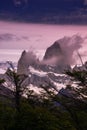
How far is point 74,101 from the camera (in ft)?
145

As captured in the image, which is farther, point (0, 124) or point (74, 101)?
point (0, 124)

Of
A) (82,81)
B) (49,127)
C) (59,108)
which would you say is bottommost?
(49,127)

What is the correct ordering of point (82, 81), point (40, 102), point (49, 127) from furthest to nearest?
point (40, 102), point (49, 127), point (82, 81)

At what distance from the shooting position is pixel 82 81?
42250mm

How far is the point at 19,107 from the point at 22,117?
173cm

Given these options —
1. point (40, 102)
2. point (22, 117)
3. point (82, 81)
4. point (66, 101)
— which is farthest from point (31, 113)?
point (40, 102)

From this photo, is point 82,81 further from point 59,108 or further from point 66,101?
point 59,108

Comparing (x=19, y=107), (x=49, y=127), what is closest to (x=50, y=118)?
(x=49, y=127)

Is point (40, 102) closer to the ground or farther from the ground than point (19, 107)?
farther from the ground

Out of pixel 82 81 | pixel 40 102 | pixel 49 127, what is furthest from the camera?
pixel 40 102

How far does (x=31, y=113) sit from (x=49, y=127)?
291 centimetres

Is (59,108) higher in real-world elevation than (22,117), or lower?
higher

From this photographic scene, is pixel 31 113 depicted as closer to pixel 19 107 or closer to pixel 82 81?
pixel 19 107

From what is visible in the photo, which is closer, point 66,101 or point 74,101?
point 74,101
